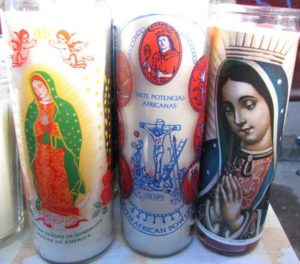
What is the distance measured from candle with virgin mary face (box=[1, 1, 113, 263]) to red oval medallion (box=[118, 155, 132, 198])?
15 millimetres

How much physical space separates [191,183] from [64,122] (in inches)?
5.6

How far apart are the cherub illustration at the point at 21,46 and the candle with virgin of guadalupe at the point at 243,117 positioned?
0.53ft

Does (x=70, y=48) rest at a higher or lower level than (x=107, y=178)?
higher

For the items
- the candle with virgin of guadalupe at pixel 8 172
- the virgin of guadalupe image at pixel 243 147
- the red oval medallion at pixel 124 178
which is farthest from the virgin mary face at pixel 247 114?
the candle with virgin of guadalupe at pixel 8 172

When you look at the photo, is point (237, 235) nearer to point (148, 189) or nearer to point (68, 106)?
point (148, 189)

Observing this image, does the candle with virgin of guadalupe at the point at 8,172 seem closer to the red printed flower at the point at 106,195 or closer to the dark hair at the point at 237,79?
the red printed flower at the point at 106,195

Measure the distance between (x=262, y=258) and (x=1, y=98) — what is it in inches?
12.8

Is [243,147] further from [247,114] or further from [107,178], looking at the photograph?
[107,178]

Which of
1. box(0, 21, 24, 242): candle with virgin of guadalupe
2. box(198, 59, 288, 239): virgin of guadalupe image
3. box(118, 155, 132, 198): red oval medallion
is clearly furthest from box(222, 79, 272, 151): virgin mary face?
box(0, 21, 24, 242): candle with virgin of guadalupe

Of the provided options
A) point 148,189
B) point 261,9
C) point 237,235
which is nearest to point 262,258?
point 237,235

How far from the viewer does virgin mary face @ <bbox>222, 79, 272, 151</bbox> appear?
0.99 ft

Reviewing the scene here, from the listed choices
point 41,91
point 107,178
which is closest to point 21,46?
point 41,91

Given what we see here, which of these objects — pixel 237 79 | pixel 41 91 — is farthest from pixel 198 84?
pixel 41 91

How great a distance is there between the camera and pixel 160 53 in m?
0.28
